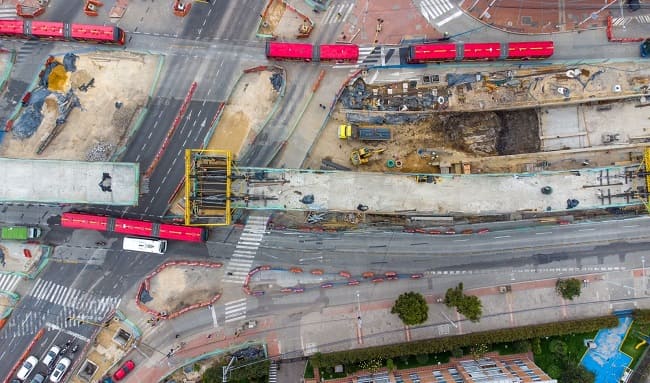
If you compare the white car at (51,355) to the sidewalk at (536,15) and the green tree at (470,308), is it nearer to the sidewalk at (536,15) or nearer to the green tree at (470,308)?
the green tree at (470,308)

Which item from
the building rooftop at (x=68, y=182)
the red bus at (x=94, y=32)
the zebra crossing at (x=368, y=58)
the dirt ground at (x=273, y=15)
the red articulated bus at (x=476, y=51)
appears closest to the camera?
the building rooftop at (x=68, y=182)

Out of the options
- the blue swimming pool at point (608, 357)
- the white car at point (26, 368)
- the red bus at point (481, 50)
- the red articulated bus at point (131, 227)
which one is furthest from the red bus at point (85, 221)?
the blue swimming pool at point (608, 357)

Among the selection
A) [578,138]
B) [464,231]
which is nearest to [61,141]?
[464,231]

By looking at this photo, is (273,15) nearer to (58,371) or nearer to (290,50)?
(290,50)

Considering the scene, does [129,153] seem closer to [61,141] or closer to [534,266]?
[61,141]

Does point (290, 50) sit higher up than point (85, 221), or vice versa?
point (290, 50)

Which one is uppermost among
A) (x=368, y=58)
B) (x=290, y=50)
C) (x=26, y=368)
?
(x=290, y=50)

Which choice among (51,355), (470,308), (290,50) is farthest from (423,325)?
(51,355)
